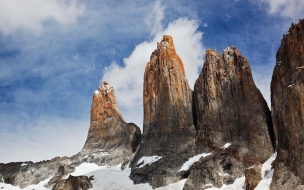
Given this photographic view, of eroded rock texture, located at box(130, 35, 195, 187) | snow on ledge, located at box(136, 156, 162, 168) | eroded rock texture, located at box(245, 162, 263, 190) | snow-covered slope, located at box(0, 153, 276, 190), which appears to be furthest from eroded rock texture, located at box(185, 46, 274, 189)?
snow on ledge, located at box(136, 156, 162, 168)

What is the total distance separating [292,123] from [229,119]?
20.9 m

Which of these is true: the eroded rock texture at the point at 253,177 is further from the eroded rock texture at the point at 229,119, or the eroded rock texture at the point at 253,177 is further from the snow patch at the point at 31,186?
the snow patch at the point at 31,186

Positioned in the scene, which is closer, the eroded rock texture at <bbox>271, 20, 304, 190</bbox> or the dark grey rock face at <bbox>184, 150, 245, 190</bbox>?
the eroded rock texture at <bbox>271, 20, 304, 190</bbox>

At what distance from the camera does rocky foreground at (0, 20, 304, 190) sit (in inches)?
1789

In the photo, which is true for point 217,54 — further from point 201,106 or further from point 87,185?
point 87,185

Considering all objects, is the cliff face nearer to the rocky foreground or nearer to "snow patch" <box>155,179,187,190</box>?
the rocky foreground

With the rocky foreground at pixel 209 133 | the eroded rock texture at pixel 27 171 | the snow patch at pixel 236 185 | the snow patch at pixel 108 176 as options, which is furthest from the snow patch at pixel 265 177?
the eroded rock texture at pixel 27 171

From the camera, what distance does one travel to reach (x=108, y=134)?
97000mm

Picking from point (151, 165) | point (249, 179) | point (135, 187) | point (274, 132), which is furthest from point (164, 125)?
point (249, 179)

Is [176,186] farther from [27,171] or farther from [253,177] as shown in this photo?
[27,171]

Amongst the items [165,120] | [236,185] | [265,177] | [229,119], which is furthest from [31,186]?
[265,177]

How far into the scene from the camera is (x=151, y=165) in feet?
230

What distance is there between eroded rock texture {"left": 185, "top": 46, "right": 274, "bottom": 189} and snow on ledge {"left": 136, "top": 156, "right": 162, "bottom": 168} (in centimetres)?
908

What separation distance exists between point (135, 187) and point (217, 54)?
29.0m
